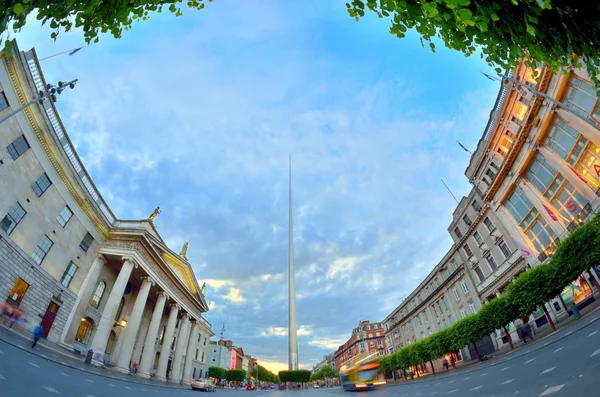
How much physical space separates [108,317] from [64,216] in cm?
1119

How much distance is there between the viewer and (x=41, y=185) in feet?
80.3

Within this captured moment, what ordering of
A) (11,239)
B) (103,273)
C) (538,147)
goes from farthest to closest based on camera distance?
(103,273), (538,147), (11,239)

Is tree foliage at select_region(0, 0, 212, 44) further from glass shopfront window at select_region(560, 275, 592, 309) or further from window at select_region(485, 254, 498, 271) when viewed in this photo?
window at select_region(485, 254, 498, 271)

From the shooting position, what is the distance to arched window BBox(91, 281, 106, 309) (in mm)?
31667

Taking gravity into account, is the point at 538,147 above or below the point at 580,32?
above

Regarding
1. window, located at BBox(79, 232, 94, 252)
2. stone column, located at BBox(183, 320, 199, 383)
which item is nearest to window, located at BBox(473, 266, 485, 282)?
stone column, located at BBox(183, 320, 199, 383)

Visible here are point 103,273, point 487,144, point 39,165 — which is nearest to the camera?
point 39,165

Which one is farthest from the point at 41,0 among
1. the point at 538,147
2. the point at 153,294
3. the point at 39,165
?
the point at 153,294

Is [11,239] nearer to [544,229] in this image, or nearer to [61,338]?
[61,338]

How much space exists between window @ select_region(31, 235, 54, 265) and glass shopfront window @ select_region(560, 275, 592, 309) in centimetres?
5101

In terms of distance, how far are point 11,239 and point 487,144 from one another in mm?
54703

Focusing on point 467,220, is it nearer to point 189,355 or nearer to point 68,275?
point 68,275

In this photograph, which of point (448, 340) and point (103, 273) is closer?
point (103, 273)

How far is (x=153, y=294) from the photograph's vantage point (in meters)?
42.4
